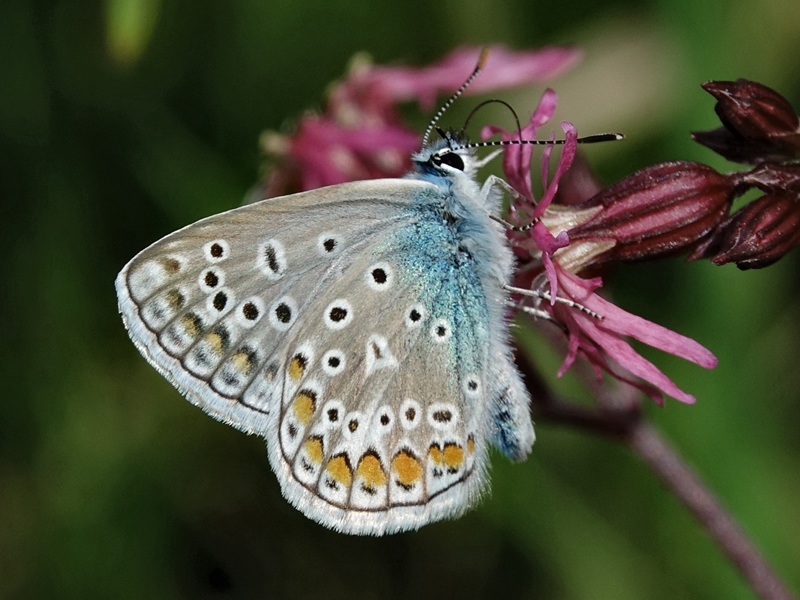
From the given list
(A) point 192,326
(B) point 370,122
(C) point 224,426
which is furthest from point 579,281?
(C) point 224,426

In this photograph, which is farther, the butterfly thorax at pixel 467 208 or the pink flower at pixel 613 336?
the butterfly thorax at pixel 467 208

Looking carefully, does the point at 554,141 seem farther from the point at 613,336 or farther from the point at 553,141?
the point at 613,336

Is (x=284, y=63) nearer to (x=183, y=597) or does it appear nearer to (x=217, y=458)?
(x=217, y=458)

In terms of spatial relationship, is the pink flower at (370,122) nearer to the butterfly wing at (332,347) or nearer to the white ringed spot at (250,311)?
the butterfly wing at (332,347)

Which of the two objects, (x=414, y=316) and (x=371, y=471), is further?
(x=414, y=316)

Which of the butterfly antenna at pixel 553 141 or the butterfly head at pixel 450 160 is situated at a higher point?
the butterfly antenna at pixel 553 141

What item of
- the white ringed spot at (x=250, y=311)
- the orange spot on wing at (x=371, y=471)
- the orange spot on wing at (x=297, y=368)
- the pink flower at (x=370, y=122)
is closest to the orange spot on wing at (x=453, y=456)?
the orange spot on wing at (x=371, y=471)

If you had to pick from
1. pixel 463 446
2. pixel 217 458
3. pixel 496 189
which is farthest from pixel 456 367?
pixel 217 458
